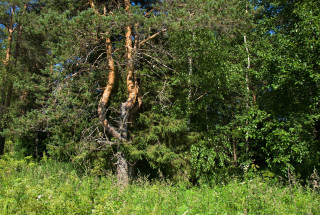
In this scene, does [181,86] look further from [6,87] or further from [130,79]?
[6,87]

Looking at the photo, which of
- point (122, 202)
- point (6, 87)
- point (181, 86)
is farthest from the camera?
point (6, 87)

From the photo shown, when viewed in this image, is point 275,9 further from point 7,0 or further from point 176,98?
point 7,0

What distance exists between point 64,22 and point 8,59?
20.7 feet

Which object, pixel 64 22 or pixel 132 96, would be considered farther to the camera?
pixel 132 96

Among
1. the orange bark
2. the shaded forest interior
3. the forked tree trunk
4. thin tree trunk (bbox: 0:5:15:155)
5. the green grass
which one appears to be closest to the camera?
the green grass

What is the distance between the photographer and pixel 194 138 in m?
8.34

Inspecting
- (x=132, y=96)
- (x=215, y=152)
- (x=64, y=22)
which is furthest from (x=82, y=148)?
(x=215, y=152)

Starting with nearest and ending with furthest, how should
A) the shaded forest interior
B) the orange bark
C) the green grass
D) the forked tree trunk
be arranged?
1. the green grass
2. the shaded forest interior
3. the forked tree trunk
4. the orange bark

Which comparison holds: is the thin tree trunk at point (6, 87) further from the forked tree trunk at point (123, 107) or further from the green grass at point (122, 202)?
the green grass at point (122, 202)

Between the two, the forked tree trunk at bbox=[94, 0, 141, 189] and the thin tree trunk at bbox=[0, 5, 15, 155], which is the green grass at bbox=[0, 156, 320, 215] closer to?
the forked tree trunk at bbox=[94, 0, 141, 189]

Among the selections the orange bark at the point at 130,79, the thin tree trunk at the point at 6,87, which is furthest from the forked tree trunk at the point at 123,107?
the thin tree trunk at the point at 6,87

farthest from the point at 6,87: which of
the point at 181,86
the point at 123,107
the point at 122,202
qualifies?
the point at 122,202

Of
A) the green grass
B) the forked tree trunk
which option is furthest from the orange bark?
the green grass

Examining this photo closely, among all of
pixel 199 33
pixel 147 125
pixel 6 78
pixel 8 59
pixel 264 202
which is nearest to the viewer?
pixel 264 202
